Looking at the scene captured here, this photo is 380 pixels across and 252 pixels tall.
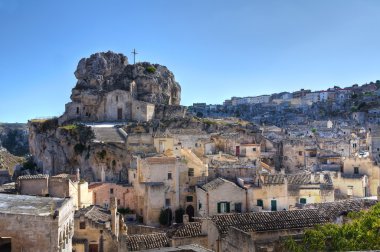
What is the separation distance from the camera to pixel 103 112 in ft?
225

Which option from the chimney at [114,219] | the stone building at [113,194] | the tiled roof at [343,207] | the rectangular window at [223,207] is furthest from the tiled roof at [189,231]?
the stone building at [113,194]

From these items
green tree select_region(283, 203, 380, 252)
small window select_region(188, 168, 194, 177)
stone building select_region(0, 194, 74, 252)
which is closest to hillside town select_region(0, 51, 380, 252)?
stone building select_region(0, 194, 74, 252)

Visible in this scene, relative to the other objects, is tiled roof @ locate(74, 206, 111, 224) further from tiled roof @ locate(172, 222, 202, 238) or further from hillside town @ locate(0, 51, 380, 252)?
tiled roof @ locate(172, 222, 202, 238)

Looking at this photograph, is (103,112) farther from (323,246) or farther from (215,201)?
(323,246)

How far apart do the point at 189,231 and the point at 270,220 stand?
22.3ft

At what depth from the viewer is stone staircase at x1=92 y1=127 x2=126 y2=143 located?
5637 centimetres

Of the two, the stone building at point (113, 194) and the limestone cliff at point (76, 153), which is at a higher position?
the limestone cliff at point (76, 153)

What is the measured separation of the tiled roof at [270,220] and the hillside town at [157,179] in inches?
3.2

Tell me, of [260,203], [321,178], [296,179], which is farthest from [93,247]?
[321,178]

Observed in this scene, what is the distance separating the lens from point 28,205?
18.4 meters

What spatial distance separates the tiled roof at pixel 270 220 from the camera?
2422 centimetres

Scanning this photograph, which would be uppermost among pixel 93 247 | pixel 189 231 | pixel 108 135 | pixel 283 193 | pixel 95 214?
pixel 108 135

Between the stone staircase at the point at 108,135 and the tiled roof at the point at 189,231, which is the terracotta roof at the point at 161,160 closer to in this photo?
the stone staircase at the point at 108,135

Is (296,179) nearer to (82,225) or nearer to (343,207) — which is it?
(343,207)
